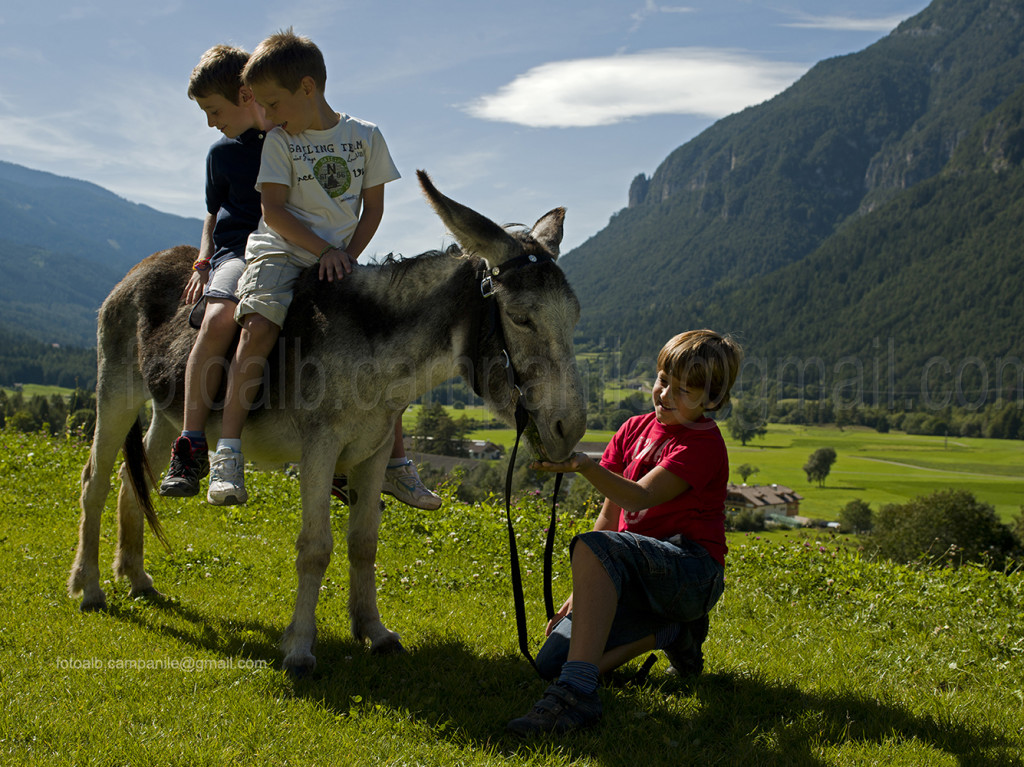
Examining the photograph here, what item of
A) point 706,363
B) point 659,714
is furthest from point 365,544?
point 706,363

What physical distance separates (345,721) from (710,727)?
6.13 feet

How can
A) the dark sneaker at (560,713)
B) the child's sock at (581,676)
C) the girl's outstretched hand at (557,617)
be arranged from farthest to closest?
the girl's outstretched hand at (557,617), the child's sock at (581,676), the dark sneaker at (560,713)

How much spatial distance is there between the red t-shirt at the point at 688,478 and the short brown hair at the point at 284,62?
2827 millimetres

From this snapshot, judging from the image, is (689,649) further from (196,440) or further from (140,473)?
(140,473)

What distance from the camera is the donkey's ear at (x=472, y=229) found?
3.68 meters

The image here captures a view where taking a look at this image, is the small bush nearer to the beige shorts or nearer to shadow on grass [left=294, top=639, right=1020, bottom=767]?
shadow on grass [left=294, top=639, right=1020, bottom=767]

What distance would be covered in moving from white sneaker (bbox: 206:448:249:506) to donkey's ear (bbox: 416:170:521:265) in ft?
5.82

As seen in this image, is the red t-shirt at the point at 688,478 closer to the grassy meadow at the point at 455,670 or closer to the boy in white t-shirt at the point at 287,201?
the grassy meadow at the point at 455,670

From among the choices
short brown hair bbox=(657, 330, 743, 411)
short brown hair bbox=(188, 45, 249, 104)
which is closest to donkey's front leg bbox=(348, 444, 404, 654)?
short brown hair bbox=(657, 330, 743, 411)

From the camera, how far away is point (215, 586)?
6035 millimetres

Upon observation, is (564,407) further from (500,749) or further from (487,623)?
(487,623)

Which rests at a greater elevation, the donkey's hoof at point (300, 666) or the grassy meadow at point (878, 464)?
the donkey's hoof at point (300, 666)

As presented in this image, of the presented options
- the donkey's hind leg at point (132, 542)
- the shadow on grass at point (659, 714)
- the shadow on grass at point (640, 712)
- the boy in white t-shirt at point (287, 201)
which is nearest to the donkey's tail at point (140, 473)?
the donkey's hind leg at point (132, 542)

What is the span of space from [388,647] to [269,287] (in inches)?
92.9
